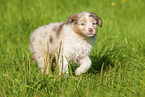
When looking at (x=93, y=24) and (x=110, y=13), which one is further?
(x=110, y=13)

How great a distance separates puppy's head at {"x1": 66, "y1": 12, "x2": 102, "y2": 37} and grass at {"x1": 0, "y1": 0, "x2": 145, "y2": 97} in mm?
735

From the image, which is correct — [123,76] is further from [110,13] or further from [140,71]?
[110,13]

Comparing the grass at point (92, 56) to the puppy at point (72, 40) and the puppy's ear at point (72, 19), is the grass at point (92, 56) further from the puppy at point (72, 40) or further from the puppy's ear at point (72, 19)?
the puppy's ear at point (72, 19)

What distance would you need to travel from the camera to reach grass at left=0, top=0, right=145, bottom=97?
357cm

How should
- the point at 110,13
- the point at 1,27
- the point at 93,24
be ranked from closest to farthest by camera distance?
the point at 93,24 → the point at 1,27 → the point at 110,13

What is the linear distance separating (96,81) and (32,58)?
1588 millimetres

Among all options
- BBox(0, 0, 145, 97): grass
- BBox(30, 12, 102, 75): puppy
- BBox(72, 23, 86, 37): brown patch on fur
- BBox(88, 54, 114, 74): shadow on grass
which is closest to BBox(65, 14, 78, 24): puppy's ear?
BBox(30, 12, 102, 75): puppy

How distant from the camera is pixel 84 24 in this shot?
14.4ft

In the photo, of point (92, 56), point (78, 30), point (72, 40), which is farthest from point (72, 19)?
point (92, 56)

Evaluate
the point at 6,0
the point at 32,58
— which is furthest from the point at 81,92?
the point at 6,0

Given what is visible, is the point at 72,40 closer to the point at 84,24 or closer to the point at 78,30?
the point at 78,30

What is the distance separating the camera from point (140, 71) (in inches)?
175

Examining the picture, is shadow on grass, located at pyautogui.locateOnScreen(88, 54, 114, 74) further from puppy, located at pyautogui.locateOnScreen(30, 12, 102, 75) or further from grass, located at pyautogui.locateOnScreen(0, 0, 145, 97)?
puppy, located at pyautogui.locateOnScreen(30, 12, 102, 75)

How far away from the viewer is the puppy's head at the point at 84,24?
426 cm
